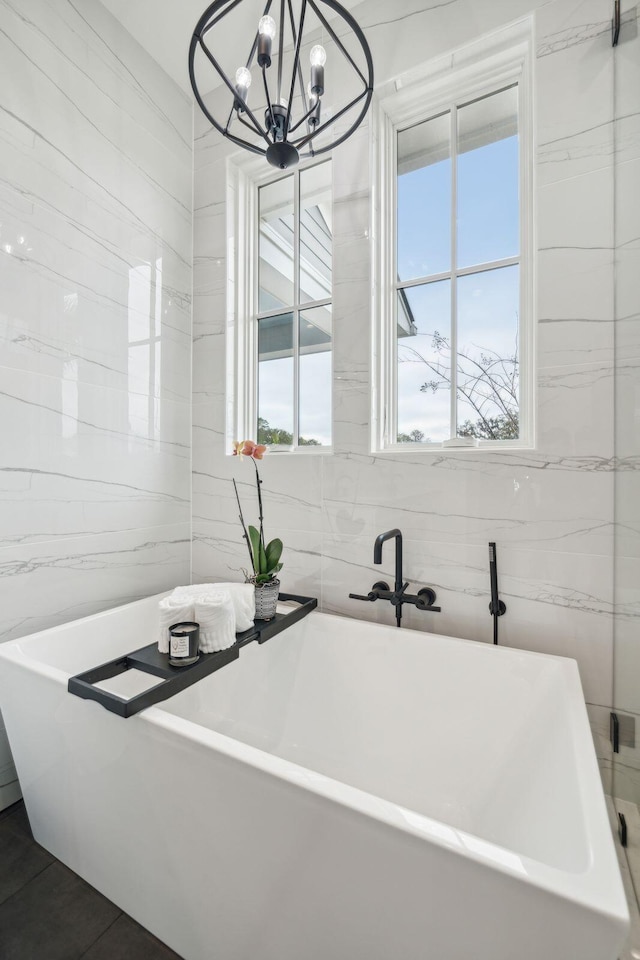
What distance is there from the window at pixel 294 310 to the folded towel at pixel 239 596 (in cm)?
86

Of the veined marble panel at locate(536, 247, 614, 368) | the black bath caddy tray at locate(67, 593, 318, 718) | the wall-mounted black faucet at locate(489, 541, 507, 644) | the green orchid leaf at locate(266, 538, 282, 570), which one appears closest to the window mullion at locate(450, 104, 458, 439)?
the veined marble panel at locate(536, 247, 614, 368)

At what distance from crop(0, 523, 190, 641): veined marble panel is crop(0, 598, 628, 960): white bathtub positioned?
0.17 m

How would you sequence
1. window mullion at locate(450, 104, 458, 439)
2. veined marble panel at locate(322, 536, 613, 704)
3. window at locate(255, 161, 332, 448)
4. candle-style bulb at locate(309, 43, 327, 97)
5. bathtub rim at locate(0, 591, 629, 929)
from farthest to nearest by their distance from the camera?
window at locate(255, 161, 332, 448), window mullion at locate(450, 104, 458, 439), veined marble panel at locate(322, 536, 613, 704), candle-style bulb at locate(309, 43, 327, 97), bathtub rim at locate(0, 591, 629, 929)

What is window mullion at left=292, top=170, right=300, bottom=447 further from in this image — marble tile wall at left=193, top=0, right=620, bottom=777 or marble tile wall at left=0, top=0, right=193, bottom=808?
marble tile wall at left=0, top=0, right=193, bottom=808

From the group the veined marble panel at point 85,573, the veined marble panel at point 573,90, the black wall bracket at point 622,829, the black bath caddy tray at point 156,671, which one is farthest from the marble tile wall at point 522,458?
the veined marble panel at point 85,573

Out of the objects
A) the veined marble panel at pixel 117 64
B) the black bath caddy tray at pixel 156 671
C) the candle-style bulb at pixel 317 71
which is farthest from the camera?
the veined marble panel at pixel 117 64

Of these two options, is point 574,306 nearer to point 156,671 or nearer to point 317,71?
point 317,71

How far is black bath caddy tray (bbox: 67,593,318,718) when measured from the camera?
3.59 ft

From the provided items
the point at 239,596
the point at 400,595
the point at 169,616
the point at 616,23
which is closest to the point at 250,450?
the point at 239,596

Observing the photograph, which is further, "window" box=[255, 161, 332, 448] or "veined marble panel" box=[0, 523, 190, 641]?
"window" box=[255, 161, 332, 448]

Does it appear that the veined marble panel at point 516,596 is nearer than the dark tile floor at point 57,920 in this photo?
No

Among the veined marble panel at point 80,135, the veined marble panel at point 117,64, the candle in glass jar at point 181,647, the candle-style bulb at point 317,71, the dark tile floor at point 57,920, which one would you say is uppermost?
the veined marble panel at point 117,64

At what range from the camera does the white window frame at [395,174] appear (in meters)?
1.68

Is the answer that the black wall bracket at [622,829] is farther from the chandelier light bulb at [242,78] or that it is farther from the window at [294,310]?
the chandelier light bulb at [242,78]
